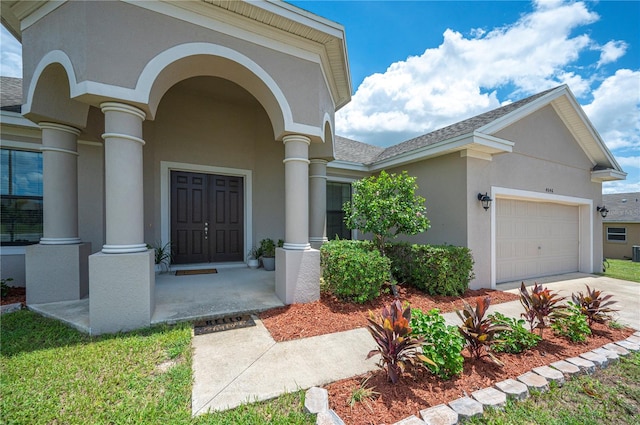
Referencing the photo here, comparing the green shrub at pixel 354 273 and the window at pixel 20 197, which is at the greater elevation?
the window at pixel 20 197

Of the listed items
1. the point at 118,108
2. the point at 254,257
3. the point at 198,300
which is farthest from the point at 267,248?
the point at 118,108

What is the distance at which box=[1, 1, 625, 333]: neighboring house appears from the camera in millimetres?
3414

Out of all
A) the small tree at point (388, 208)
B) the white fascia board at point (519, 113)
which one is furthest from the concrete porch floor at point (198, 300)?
the white fascia board at point (519, 113)

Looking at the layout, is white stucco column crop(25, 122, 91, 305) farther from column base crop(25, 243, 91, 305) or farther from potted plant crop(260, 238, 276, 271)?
potted plant crop(260, 238, 276, 271)

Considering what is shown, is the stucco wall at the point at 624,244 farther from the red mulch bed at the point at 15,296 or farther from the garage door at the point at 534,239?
the red mulch bed at the point at 15,296

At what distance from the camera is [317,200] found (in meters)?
6.28

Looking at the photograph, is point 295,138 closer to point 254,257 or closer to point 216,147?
point 216,147

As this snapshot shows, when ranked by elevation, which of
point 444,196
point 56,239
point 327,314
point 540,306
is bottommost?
point 327,314

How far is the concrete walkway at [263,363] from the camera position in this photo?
2.29 metres

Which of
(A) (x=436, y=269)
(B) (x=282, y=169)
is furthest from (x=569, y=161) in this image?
(B) (x=282, y=169)

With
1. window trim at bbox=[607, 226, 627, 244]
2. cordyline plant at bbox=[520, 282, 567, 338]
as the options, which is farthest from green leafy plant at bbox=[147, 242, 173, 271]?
window trim at bbox=[607, 226, 627, 244]

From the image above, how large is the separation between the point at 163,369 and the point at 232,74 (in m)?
4.29

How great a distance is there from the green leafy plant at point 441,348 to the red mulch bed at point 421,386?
12cm

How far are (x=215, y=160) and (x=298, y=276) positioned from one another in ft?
14.8
